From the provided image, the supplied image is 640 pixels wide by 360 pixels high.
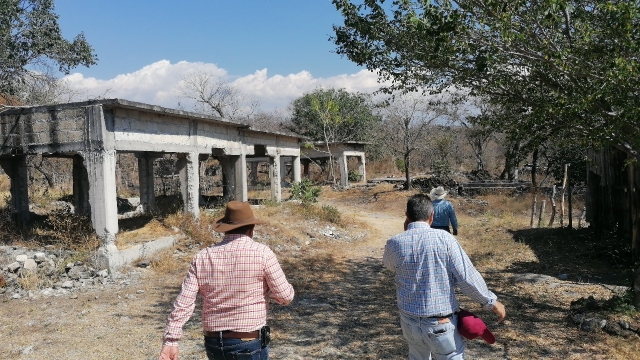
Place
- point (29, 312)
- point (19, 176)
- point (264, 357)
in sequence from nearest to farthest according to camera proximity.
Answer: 1. point (264, 357)
2. point (29, 312)
3. point (19, 176)

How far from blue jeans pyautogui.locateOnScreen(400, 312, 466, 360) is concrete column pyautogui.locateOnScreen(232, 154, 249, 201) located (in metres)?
14.3

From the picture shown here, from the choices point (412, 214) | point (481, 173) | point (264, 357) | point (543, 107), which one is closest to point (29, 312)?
point (264, 357)

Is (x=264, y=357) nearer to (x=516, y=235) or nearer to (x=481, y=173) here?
(x=516, y=235)

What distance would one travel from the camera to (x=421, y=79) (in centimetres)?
718

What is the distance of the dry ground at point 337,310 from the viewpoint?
5.68 meters

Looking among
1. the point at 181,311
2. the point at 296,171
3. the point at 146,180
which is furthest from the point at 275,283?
the point at 296,171

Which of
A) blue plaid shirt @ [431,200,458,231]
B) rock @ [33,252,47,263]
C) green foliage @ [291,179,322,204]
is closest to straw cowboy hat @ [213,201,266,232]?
blue plaid shirt @ [431,200,458,231]

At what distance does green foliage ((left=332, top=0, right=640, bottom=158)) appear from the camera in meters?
5.18

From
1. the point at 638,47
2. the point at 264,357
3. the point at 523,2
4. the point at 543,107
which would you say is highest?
the point at 523,2

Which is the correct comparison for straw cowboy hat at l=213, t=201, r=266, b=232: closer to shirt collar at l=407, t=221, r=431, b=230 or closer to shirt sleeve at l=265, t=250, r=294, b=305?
shirt sleeve at l=265, t=250, r=294, b=305

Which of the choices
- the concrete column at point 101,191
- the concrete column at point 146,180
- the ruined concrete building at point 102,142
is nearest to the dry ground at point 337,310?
the concrete column at point 101,191

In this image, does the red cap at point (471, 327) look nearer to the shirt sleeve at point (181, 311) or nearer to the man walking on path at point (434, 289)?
the man walking on path at point (434, 289)

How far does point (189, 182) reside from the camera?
13.6 metres

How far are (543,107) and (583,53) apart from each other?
814mm
